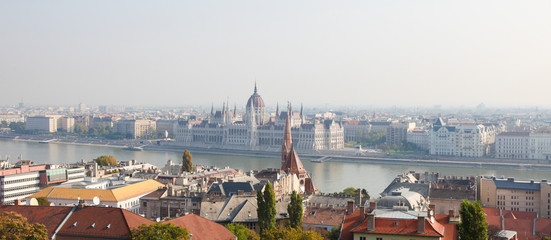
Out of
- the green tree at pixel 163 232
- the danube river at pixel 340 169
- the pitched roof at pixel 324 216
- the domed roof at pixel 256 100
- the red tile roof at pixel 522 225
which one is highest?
the domed roof at pixel 256 100

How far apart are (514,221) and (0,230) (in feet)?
41.2

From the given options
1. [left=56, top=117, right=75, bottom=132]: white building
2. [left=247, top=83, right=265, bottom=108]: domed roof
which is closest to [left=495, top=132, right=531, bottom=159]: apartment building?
[left=247, top=83, right=265, bottom=108]: domed roof

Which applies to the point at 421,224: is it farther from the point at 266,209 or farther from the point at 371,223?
the point at 266,209

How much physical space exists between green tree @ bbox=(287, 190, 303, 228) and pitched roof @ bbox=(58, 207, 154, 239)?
11.9 ft

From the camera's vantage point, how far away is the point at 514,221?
18.3 metres

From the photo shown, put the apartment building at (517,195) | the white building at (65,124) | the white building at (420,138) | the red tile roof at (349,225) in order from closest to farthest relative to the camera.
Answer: the red tile roof at (349,225) → the apartment building at (517,195) → the white building at (420,138) → the white building at (65,124)

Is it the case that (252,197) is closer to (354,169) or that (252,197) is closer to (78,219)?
(78,219)

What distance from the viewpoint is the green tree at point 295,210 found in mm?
15383

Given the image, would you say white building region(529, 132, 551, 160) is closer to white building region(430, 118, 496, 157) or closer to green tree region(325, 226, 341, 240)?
white building region(430, 118, 496, 157)

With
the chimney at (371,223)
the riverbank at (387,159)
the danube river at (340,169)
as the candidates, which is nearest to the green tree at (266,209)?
the chimney at (371,223)

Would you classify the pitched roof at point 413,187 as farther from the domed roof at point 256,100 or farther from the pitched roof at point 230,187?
the domed roof at point 256,100

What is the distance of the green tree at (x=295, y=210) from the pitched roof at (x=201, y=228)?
235cm

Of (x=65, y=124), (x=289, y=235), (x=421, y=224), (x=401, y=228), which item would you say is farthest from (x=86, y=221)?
(x=65, y=124)

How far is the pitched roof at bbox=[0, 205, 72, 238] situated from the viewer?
13031 millimetres
